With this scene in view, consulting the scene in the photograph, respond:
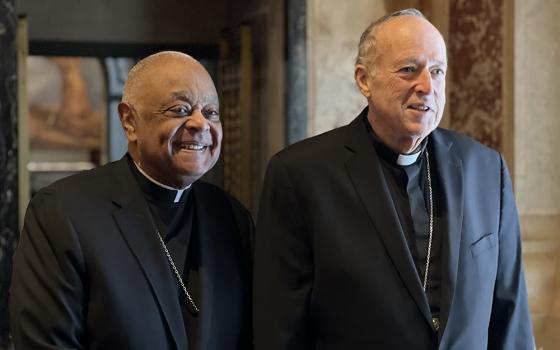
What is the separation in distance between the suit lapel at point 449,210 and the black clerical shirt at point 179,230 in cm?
71

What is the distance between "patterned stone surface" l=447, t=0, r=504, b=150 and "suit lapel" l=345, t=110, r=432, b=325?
2675 millimetres

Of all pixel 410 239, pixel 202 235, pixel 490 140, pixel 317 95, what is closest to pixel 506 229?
pixel 410 239

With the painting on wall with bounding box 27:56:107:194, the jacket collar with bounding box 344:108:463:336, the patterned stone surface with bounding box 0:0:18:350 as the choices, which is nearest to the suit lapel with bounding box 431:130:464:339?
the jacket collar with bounding box 344:108:463:336

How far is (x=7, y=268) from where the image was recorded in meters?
6.06

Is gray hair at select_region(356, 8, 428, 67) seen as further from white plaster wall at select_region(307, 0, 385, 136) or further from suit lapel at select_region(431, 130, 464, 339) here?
white plaster wall at select_region(307, 0, 385, 136)

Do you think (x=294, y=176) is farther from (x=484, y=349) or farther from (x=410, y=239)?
(x=484, y=349)

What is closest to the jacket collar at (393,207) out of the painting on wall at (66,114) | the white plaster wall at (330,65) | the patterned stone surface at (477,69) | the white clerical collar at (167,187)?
the white clerical collar at (167,187)

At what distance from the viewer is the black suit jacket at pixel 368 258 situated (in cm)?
282

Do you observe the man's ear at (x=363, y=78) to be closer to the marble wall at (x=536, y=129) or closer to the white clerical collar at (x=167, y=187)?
the white clerical collar at (x=167, y=187)

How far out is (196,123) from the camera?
2.94 m

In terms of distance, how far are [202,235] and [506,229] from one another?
0.88 metres

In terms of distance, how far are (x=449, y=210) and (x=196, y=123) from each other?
28.9 inches

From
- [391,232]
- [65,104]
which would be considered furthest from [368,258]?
[65,104]

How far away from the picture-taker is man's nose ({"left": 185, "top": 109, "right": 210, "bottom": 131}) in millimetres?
2943
